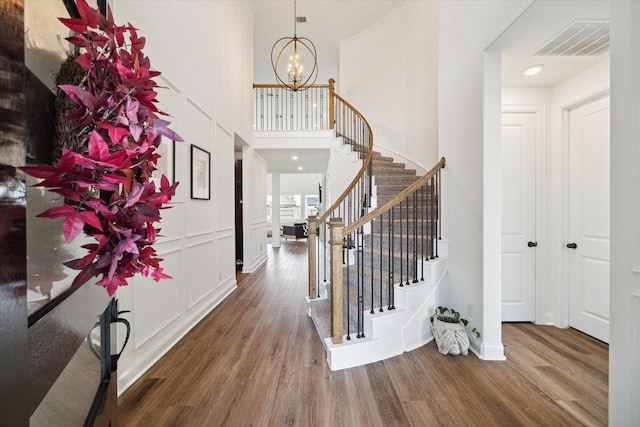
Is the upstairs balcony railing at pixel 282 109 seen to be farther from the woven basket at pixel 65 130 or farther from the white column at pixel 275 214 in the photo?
the woven basket at pixel 65 130

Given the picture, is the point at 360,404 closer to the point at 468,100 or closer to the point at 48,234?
the point at 48,234

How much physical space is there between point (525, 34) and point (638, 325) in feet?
6.63

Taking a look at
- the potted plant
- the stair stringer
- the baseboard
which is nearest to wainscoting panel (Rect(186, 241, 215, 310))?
the baseboard

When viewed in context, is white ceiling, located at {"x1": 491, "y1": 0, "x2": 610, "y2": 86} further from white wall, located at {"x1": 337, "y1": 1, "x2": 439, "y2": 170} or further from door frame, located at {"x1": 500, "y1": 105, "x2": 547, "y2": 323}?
white wall, located at {"x1": 337, "y1": 1, "x2": 439, "y2": 170}

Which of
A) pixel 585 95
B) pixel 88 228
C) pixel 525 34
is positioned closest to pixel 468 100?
pixel 525 34

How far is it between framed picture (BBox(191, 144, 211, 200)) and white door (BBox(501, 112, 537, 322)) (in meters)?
3.38

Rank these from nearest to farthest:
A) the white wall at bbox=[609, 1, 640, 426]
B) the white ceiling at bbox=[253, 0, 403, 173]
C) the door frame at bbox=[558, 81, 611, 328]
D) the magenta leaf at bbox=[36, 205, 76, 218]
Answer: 1. the magenta leaf at bbox=[36, 205, 76, 218]
2. the white wall at bbox=[609, 1, 640, 426]
3. the door frame at bbox=[558, 81, 611, 328]
4. the white ceiling at bbox=[253, 0, 403, 173]

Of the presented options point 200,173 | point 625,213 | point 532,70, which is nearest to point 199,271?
point 200,173

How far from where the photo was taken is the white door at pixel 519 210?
2.84 m

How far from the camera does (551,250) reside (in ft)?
9.20

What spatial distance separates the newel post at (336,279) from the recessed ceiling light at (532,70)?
7.65ft

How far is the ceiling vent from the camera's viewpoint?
1.84 meters

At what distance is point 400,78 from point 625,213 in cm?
520

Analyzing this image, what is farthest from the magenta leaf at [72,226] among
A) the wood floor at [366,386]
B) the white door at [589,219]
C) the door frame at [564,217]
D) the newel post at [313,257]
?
Answer: the door frame at [564,217]
